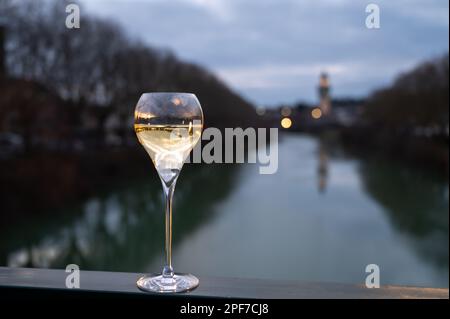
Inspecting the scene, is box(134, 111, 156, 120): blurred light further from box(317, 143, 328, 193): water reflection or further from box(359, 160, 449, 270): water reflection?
box(317, 143, 328, 193): water reflection

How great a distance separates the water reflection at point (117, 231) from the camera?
1196 cm

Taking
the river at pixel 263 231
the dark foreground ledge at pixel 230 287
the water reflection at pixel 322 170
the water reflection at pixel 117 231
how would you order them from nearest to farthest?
the dark foreground ledge at pixel 230 287
the river at pixel 263 231
the water reflection at pixel 117 231
the water reflection at pixel 322 170

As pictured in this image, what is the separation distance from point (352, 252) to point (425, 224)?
280 centimetres

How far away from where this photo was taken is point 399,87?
28.8m

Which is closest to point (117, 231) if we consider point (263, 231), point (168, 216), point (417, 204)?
point (263, 231)

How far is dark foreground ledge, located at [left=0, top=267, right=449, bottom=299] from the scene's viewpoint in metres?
0.91

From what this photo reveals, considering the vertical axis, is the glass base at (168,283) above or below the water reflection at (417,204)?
above

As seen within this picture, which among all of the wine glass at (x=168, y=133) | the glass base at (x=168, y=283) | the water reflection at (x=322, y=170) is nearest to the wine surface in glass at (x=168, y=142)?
the wine glass at (x=168, y=133)

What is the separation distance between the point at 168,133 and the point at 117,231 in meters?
14.0

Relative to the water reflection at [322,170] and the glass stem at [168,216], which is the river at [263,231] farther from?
the glass stem at [168,216]

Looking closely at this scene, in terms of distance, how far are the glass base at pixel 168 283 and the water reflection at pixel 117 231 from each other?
1087cm

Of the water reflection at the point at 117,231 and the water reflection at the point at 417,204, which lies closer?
the water reflection at the point at 117,231

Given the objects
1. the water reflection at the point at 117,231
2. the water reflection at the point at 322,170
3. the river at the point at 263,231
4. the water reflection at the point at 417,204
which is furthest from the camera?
the water reflection at the point at 322,170

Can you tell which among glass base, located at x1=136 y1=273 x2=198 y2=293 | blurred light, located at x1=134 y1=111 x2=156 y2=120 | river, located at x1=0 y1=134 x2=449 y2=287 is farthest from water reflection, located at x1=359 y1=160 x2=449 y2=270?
blurred light, located at x1=134 y1=111 x2=156 y2=120
